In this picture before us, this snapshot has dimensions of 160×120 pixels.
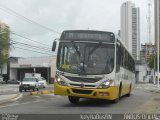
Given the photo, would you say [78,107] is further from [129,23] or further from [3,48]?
[3,48]

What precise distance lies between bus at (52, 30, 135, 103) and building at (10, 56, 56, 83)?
8164 cm

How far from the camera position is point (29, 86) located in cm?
4878

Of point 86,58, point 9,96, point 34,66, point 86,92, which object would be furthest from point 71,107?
point 34,66

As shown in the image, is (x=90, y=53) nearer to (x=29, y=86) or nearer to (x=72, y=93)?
(x=72, y=93)

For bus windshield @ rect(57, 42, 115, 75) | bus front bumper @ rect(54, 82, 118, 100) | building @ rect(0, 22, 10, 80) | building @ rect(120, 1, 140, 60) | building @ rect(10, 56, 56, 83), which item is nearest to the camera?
bus front bumper @ rect(54, 82, 118, 100)

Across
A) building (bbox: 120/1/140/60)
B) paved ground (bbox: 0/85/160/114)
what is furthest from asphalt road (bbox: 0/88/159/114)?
building (bbox: 120/1/140/60)

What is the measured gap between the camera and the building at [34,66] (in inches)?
4119

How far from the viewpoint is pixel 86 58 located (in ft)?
66.9

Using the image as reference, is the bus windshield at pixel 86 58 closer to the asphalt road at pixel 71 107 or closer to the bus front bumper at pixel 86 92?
the bus front bumper at pixel 86 92

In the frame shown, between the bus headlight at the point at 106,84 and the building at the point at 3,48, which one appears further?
the building at the point at 3,48

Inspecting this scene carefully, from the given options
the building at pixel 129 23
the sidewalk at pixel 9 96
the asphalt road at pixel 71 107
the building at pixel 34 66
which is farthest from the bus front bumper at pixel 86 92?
the building at pixel 34 66

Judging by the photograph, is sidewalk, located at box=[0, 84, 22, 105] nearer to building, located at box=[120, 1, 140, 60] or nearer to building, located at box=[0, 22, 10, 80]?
building, located at box=[0, 22, 10, 80]

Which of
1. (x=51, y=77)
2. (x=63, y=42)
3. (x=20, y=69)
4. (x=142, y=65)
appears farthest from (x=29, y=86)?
(x=142, y=65)

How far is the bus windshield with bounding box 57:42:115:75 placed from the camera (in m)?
20.3
